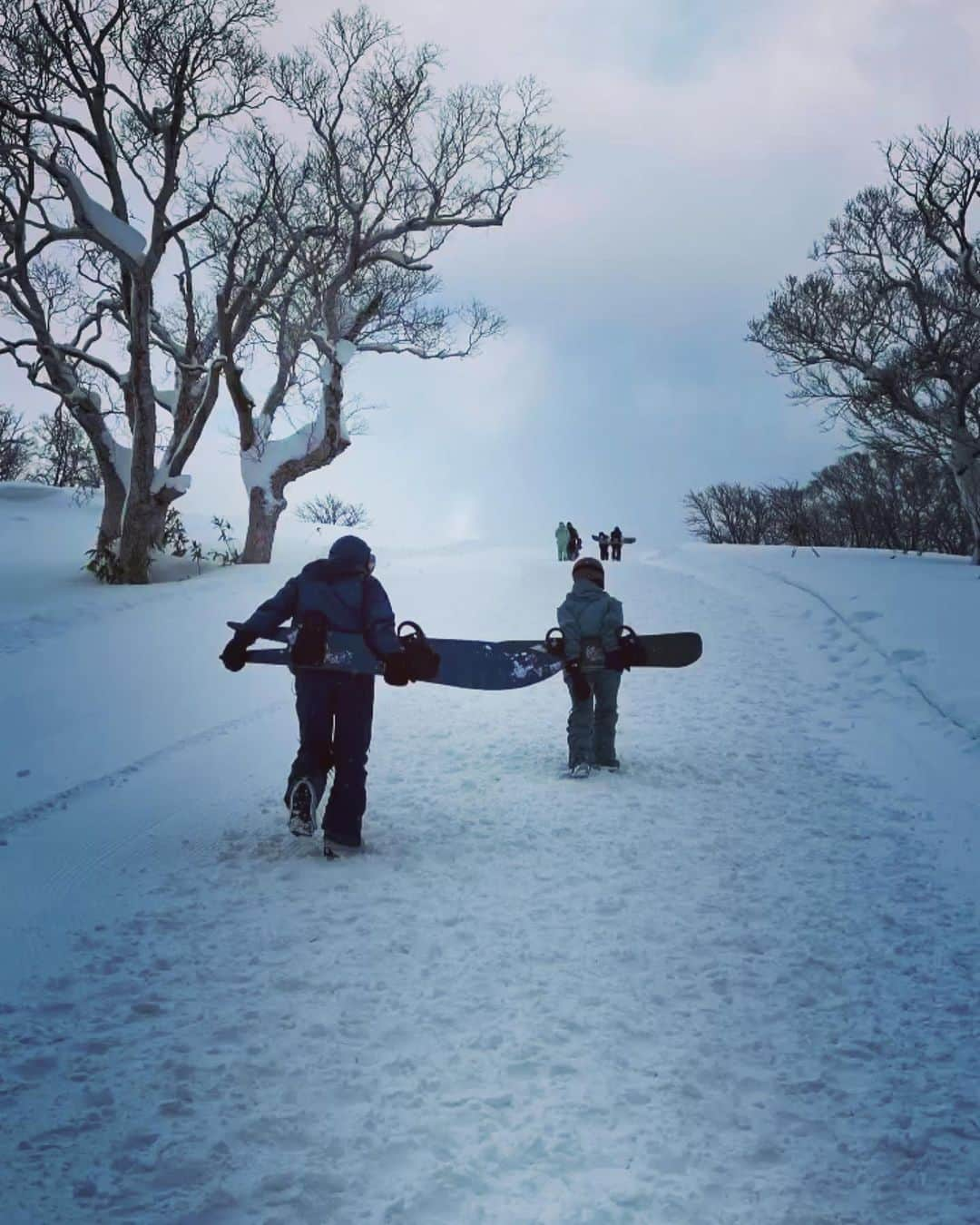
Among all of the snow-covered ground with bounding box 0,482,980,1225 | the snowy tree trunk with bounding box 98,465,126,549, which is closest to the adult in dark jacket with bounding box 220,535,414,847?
the snow-covered ground with bounding box 0,482,980,1225

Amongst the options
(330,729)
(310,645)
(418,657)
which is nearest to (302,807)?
(330,729)

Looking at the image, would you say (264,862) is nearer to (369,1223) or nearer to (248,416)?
(369,1223)

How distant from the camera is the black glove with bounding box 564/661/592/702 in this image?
7332 mm

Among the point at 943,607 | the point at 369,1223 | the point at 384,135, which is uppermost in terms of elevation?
the point at 384,135

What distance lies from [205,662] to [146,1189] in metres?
9.83

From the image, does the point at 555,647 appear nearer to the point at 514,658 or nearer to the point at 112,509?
the point at 514,658

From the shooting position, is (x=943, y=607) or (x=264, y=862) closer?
(x=264, y=862)

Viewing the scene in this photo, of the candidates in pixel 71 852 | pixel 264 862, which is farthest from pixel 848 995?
pixel 71 852

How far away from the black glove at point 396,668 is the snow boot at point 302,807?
0.78m

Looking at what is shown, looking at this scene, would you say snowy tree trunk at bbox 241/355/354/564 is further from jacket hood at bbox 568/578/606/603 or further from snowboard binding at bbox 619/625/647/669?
snowboard binding at bbox 619/625/647/669

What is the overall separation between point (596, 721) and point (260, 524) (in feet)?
49.6

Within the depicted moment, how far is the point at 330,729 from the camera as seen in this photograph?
557 centimetres

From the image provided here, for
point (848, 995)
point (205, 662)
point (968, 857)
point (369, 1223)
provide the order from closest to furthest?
point (369, 1223), point (848, 995), point (968, 857), point (205, 662)

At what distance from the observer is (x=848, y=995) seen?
3650 millimetres
